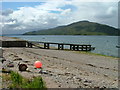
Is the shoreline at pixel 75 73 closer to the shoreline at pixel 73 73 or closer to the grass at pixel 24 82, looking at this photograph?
the shoreline at pixel 73 73

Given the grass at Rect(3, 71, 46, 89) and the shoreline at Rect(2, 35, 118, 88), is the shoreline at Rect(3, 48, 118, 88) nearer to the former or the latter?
the shoreline at Rect(2, 35, 118, 88)

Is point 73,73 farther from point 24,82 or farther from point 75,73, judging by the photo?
point 24,82

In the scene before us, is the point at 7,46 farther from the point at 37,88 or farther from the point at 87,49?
the point at 37,88

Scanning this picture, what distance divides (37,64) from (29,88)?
4.96 meters

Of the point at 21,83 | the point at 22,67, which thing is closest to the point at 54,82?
the point at 21,83

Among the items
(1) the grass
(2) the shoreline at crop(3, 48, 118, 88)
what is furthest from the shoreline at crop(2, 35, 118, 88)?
(1) the grass

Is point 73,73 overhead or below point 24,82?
below

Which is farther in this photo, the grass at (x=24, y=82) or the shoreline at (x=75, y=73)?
the shoreline at (x=75, y=73)

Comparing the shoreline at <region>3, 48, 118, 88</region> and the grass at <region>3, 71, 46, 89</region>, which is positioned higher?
the grass at <region>3, 71, 46, 89</region>

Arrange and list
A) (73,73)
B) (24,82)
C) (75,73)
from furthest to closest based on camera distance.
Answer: (75,73) < (73,73) < (24,82)

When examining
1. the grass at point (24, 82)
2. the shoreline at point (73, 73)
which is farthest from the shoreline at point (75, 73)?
the grass at point (24, 82)

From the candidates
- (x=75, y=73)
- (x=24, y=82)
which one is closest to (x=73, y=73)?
(x=75, y=73)

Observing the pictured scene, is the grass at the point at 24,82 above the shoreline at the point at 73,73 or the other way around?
above

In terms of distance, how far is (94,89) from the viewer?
928 centimetres
